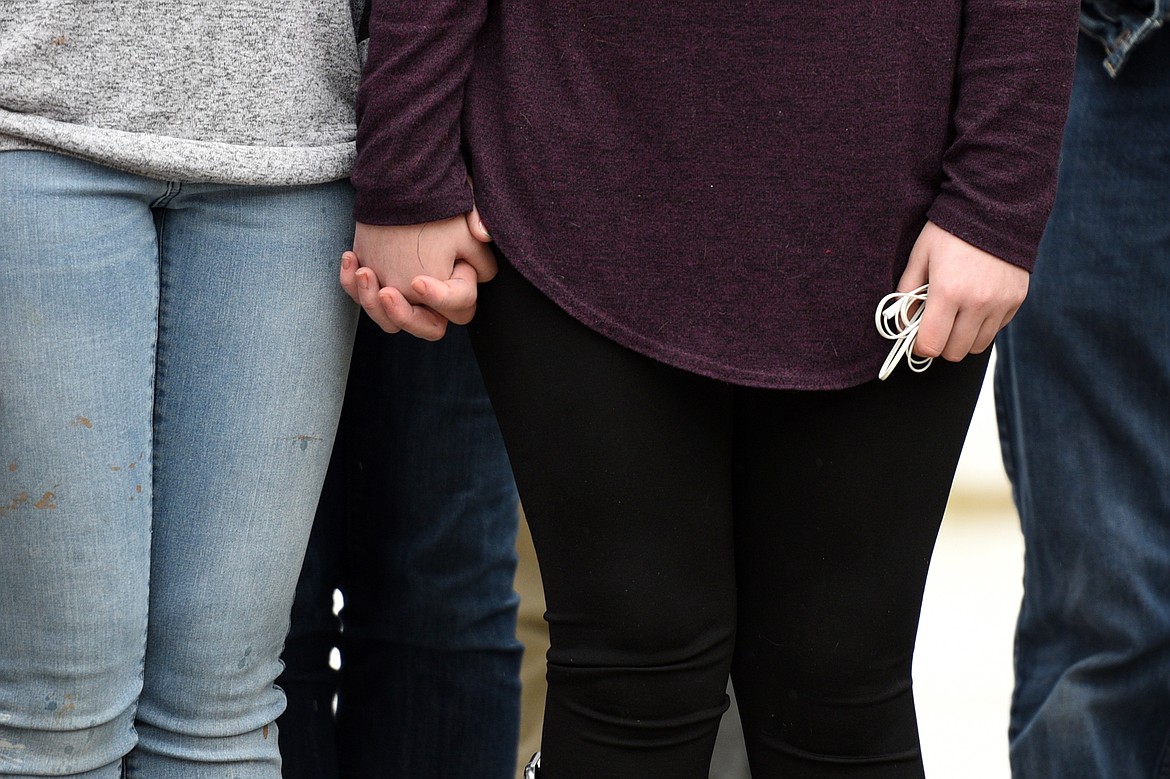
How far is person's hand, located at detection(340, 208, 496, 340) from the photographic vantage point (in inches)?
35.7

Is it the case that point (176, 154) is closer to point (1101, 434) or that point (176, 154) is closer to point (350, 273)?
point (350, 273)

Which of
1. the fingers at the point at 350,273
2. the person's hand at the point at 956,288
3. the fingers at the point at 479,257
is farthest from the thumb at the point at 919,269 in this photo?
the fingers at the point at 350,273

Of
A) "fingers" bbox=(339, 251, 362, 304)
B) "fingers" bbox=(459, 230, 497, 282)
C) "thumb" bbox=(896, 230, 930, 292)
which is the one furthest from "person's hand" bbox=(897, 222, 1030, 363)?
"fingers" bbox=(339, 251, 362, 304)

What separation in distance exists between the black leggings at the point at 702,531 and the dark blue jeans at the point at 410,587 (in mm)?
325

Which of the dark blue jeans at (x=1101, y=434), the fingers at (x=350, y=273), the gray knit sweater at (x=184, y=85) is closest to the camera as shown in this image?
the gray knit sweater at (x=184, y=85)

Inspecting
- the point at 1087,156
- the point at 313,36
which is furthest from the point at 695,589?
the point at 1087,156

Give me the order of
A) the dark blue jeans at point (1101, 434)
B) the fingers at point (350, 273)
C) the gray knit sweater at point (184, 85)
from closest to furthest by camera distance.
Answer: the gray knit sweater at point (184, 85) → the fingers at point (350, 273) → the dark blue jeans at point (1101, 434)

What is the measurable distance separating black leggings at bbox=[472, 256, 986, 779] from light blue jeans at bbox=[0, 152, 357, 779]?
159 millimetres

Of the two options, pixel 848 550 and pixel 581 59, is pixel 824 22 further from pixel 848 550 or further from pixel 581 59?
pixel 848 550

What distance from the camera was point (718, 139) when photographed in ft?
2.86

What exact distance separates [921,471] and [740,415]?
0.14 meters

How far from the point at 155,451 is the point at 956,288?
1.99 feet

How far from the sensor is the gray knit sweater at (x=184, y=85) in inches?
33.2

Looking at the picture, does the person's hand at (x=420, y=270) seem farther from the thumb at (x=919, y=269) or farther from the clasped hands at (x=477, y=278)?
the thumb at (x=919, y=269)
